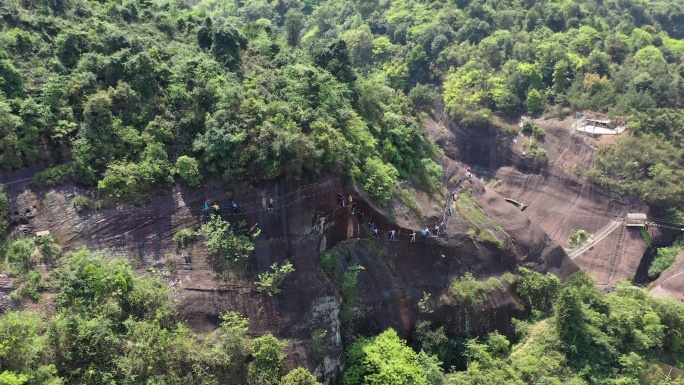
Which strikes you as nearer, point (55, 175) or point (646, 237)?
point (55, 175)

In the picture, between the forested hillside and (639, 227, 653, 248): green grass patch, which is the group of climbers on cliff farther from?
(639, 227, 653, 248): green grass patch

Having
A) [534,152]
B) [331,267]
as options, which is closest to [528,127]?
[534,152]

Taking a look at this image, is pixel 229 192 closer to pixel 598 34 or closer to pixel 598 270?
pixel 598 270

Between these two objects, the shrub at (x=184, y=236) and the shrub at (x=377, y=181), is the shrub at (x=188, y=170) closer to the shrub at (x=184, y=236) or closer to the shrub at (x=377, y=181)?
the shrub at (x=184, y=236)

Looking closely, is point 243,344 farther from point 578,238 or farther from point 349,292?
point 578,238

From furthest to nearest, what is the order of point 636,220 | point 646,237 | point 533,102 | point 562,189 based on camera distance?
1. point 533,102
2. point 562,189
3. point 636,220
4. point 646,237

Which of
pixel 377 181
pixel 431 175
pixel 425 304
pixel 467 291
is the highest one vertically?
pixel 377 181
